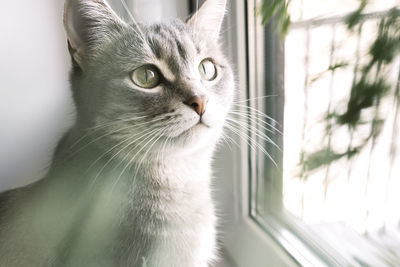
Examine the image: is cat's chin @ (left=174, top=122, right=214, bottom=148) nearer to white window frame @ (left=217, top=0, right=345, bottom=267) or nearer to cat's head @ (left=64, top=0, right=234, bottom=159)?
cat's head @ (left=64, top=0, right=234, bottom=159)

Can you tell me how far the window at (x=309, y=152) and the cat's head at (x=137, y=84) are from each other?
177mm

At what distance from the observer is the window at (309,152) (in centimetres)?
48

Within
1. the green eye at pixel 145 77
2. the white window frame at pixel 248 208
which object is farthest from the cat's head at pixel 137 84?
the white window frame at pixel 248 208

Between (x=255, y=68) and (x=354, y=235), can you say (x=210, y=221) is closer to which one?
(x=354, y=235)

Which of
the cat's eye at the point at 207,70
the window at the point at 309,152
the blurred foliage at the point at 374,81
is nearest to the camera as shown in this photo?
the blurred foliage at the point at 374,81

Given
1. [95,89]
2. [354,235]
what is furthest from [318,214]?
[95,89]

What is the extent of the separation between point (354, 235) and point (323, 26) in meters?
0.42

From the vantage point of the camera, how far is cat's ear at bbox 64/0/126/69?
A: 2.09ft

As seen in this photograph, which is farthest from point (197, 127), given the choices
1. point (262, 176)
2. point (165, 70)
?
point (262, 176)

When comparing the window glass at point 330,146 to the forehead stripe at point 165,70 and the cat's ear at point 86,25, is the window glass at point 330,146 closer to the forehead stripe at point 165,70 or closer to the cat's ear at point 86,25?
the forehead stripe at point 165,70

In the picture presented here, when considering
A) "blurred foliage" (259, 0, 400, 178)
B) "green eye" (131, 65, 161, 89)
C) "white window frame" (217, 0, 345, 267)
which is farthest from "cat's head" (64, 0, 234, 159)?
"blurred foliage" (259, 0, 400, 178)

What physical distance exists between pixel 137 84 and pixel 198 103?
0.14 m

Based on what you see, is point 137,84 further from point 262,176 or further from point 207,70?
point 262,176

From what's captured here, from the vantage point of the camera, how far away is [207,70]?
0.80 metres
